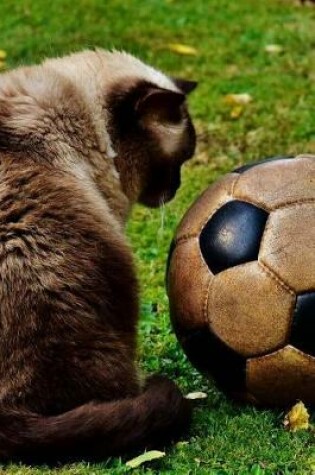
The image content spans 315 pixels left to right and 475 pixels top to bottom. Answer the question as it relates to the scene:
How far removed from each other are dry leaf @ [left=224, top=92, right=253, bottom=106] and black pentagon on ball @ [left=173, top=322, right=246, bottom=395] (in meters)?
3.89

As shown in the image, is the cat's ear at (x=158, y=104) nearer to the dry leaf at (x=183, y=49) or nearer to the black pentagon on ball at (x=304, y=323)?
the black pentagon on ball at (x=304, y=323)

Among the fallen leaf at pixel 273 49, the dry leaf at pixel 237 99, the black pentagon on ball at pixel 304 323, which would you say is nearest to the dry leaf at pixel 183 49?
the fallen leaf at pixel 273 49

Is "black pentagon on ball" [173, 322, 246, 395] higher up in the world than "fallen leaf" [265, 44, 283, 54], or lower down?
higher up

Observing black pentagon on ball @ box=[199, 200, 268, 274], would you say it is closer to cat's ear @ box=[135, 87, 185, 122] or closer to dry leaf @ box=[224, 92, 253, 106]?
cat's ear @ box=[135, 87, 185, 122]

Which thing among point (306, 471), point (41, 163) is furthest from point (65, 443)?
point (41, 163)

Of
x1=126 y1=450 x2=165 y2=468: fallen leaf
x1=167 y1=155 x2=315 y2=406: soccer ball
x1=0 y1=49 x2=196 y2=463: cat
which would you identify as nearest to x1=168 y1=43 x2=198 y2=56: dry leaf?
x1=0 y1=49 x2=196 y2=463: cat

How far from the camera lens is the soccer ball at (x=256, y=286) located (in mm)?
4004

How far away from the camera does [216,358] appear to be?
13.7 feet

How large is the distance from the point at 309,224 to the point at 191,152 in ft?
3.93

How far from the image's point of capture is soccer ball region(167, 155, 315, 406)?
400 cm

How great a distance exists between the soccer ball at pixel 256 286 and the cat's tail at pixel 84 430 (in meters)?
0.46

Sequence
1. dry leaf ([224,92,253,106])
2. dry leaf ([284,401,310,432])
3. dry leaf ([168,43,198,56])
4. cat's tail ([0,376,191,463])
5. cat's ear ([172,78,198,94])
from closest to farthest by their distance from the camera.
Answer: cat's tail ([0,376,191,463]), dry leaf ([284,401,310,432]), cat's ear ([172,78,198,94]), dry leaf ([224,92,253,106]), dry leaf ([168,43,198,56])

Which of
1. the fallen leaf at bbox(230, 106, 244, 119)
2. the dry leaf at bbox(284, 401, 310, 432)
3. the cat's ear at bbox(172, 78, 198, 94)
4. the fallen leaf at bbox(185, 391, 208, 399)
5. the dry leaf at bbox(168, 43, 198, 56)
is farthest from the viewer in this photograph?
the dry leaf at bbox(168, 43, 198, 56)

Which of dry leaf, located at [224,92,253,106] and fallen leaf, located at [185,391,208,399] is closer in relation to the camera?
fallen leaf, located at [185,391,208,399]
